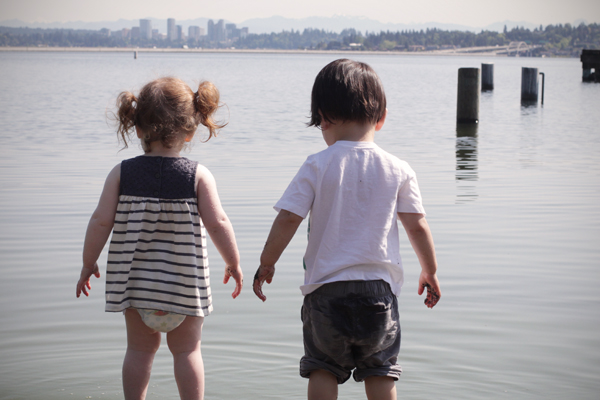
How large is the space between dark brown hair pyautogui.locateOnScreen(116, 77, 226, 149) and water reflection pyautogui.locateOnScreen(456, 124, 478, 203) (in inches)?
205

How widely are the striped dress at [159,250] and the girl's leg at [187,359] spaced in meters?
0.11

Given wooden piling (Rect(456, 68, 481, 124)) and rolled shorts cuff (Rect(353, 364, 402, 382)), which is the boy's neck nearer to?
rolled shorts cuff (Rect(353, 364, 402, 382))

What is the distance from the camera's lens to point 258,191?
8008mm

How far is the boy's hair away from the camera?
245cm

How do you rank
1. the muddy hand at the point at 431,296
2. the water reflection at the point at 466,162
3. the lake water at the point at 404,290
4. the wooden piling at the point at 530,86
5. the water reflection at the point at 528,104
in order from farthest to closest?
the wooden piling at the point at 530,86 → the water reflection at the point at 528,104 → the water reflection at the point at 466,162 → the lake water at the point at 404,290 → the muddy hand at the point at 431,296

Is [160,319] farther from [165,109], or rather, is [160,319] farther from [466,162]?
[466,162]

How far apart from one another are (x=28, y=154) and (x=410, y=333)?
9.43 metres

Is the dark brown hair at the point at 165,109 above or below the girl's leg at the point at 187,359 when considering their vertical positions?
above

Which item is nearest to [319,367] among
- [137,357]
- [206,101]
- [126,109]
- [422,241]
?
[422,241]

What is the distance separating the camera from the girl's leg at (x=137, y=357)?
2604 mm

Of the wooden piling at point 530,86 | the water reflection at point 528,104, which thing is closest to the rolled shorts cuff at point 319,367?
the water reflection at point 528,104

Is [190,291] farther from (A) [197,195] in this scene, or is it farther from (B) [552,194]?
(B) [552,194]

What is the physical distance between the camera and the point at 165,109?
2.61 meters

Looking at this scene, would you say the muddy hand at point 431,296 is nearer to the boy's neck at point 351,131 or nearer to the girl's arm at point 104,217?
the boy's neck at point 351,131
